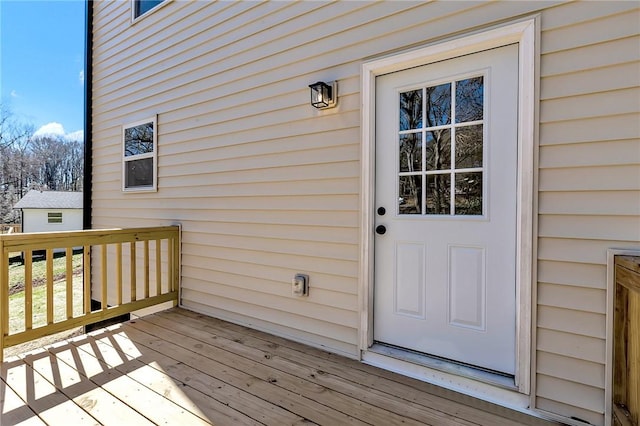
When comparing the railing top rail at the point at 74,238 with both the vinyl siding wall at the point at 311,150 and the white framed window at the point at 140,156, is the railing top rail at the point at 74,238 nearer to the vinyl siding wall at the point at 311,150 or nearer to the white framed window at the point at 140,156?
the vinyl siding wall at the point at 311,150

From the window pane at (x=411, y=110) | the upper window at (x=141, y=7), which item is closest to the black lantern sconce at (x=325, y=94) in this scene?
the window pane at (x=411, y=110)

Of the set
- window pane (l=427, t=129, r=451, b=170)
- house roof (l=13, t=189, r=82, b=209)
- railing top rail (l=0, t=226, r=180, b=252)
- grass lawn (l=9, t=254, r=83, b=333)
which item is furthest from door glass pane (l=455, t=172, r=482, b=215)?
house roof (l=13, t=189, r=82, b=209)

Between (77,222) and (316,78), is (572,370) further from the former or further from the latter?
(77,222)

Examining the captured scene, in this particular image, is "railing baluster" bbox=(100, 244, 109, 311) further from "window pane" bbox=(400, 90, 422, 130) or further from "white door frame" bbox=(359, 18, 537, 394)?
"white door frame" bbox=(359, 18, 537, 394)

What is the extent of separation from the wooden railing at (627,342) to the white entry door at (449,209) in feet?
1.41

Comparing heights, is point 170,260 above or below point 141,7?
below

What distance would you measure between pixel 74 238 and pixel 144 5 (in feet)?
11.1

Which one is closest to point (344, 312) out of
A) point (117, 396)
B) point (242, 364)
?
point (242, 364)

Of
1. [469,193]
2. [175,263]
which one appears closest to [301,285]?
[469,193]

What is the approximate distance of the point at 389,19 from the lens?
82.1 inches

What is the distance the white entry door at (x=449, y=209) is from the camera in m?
1.79

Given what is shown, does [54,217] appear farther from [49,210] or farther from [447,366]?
[447,366]

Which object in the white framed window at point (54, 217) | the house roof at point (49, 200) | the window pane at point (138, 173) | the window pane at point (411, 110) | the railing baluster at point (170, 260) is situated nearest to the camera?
the window pane at point (411, 110)

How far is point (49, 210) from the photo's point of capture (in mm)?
16141
